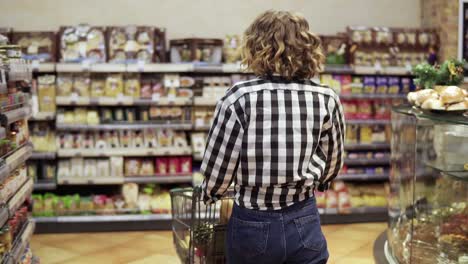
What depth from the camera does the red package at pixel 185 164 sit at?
618 centimetres

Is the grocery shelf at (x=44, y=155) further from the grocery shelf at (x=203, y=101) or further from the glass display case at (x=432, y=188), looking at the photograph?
the glass display case at (x=432, y=188)

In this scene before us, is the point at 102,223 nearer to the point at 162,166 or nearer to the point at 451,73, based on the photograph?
the point at 162,166

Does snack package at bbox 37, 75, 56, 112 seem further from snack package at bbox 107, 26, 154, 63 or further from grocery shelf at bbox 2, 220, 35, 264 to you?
grocery shelf at bbox 2, 220, 35, 264

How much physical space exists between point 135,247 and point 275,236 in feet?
11.6

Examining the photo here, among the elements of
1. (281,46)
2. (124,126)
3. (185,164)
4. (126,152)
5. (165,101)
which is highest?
Answer: (281,46)

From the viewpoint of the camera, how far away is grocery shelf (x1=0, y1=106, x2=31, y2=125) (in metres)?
3.42

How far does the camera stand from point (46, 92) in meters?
5.91

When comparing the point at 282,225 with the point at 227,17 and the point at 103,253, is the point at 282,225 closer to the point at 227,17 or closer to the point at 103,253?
the point at 103,253

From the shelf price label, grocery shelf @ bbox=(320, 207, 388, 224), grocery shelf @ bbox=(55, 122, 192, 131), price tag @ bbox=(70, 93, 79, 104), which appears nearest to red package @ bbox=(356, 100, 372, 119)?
grocery shelf @ bbox=(320, 207, 388, 224)

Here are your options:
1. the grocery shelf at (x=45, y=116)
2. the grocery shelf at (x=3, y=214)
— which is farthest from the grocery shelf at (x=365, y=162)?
the grocery shelf at (x=3, y=214)

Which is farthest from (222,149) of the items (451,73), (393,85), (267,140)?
(393,85)

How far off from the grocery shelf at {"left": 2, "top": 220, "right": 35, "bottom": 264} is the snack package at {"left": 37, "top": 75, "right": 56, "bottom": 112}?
1.89 metres

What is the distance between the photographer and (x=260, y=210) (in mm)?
2205

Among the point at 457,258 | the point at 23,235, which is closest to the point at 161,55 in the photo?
the point at 23,235
